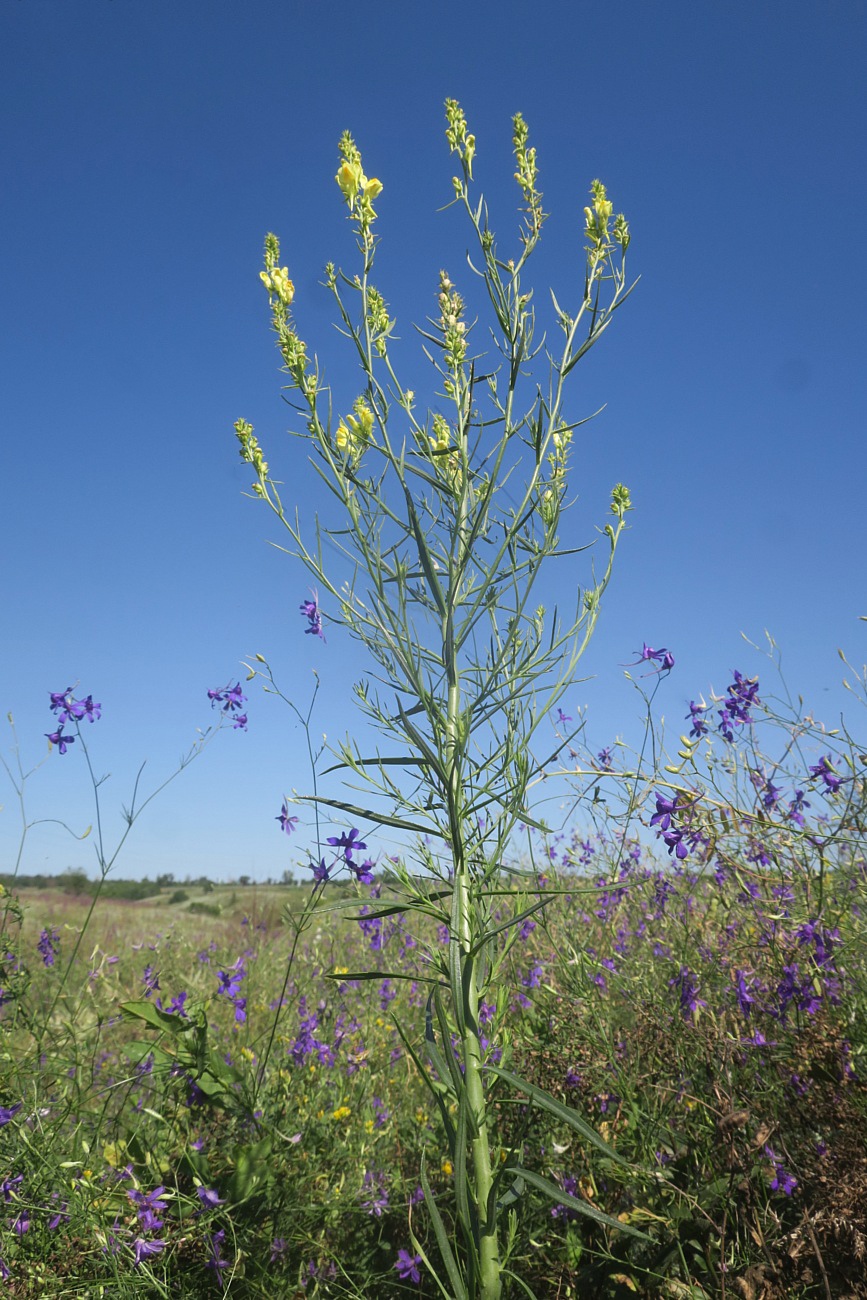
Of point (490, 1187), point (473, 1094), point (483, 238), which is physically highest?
point (483, 238)

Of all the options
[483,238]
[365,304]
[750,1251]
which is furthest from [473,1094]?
[483,238]

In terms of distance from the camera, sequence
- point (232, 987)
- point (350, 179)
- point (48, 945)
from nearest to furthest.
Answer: point (350, 179), point (232, 987), point (48, 945)

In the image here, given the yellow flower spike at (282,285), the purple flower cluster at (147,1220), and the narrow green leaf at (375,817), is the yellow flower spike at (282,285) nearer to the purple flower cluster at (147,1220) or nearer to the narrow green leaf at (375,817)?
the narrow green leaf at (375,817)

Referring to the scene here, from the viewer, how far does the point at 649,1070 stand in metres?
2.39

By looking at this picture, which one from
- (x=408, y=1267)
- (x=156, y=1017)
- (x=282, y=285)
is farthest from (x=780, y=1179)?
(x=282, y=285)

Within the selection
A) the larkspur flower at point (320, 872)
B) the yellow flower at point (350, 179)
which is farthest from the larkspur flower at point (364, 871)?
the yellow flower at point (350, 179)

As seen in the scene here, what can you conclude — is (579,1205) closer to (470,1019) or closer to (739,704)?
(470,1019)

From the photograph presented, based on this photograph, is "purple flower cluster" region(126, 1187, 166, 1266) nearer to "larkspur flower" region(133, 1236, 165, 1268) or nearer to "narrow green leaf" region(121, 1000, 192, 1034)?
"larkspur flower" region(133, 1236, 165, 1268)

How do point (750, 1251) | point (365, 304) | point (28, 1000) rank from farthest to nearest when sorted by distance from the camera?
point (28, 1000)
point (365, 304)
point (750, 1251)

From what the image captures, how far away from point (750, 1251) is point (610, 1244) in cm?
33

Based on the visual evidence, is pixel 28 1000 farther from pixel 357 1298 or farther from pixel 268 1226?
pixel 357 1298

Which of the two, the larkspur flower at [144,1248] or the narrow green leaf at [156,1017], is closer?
the larkspur flower at [144,1248]

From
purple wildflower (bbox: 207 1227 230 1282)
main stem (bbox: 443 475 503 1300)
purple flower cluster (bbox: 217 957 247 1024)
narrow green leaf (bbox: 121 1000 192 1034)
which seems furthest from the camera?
purple flower cluster (bbox: 217 957 247 1024)

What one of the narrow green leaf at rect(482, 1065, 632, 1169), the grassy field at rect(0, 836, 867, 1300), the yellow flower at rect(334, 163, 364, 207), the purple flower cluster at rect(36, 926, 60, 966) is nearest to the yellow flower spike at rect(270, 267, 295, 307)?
the yellow flower at rect(334, 163, 364, 207)
